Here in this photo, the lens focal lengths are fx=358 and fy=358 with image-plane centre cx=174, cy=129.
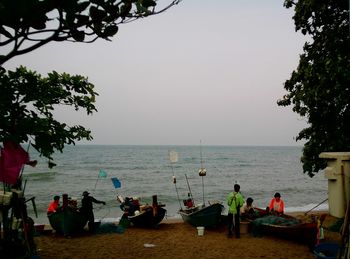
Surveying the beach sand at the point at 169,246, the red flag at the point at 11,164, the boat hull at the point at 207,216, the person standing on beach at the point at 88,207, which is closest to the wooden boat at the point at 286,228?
the beach sand at the point at 169,246

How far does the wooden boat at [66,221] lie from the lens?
43.0ft

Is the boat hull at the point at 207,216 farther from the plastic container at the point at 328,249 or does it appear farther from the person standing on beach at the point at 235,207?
the plastic container at the point at 328,249

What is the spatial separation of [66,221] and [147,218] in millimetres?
3264

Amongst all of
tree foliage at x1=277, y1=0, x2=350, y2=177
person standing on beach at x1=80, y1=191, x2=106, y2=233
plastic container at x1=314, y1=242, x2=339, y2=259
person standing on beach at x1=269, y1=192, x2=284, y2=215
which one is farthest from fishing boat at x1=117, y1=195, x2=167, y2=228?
plastic container at x1=314, y1=242, x2=339, y2=259

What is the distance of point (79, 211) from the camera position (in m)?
13.6

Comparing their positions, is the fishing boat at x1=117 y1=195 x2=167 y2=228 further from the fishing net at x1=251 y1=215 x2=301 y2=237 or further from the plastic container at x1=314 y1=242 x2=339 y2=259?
the plastic container at x1=314 y1=242 x2=339 y2=259

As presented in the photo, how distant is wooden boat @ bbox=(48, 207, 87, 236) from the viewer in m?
13.1

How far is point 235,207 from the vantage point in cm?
1250

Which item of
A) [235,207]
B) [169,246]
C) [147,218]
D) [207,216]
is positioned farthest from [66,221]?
[235,207]

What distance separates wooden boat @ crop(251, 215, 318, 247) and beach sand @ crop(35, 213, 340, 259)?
228 mm

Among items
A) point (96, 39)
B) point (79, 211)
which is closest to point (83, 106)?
point (96, 39)

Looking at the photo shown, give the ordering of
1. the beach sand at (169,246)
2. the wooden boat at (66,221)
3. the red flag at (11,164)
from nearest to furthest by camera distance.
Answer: the red flag at (11,164) < the beach sand at (169,246) < the wooden boat at (66,221)

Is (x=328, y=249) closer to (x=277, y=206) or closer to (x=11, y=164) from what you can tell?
(x=277, y=206)

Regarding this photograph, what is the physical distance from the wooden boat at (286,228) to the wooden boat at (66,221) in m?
6.53
